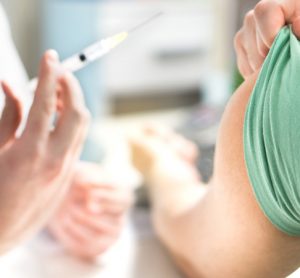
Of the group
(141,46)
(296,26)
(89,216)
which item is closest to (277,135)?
(296,26)

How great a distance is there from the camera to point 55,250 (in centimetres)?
59

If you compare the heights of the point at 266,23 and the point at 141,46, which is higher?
the point at 266,23

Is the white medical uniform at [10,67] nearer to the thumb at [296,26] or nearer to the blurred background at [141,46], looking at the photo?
the thumb at [296,26]

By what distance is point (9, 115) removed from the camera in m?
0.43

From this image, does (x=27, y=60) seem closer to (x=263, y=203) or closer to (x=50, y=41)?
(x=50, y=41)

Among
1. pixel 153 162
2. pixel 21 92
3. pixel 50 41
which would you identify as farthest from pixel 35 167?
pixel 50 41

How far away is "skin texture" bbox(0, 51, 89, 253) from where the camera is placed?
0.41 m

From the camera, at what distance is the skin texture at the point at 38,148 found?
41cm

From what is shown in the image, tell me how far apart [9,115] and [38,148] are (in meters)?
0.04

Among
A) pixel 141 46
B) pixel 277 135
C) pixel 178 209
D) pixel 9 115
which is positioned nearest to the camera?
pixel 277 135

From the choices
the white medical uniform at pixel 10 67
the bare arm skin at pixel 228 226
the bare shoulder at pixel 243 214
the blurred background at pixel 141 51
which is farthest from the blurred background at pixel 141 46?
the bare shoulder at pixel 243 214

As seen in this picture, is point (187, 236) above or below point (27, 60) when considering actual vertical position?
above

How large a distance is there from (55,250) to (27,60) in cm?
100

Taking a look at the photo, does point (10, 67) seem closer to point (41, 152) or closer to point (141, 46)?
point (41, 152)
